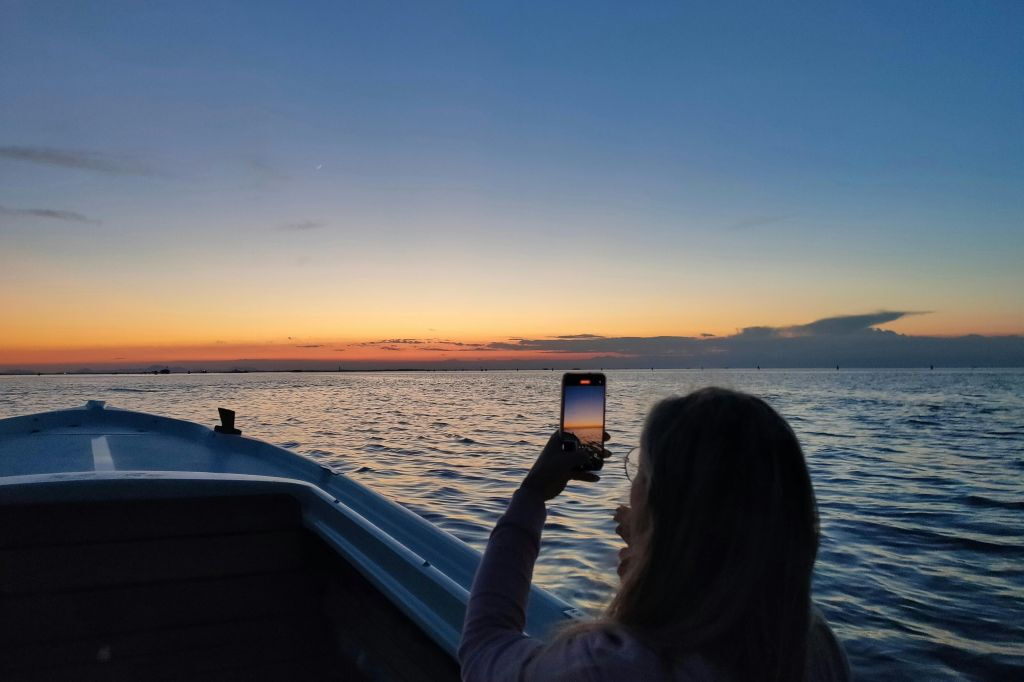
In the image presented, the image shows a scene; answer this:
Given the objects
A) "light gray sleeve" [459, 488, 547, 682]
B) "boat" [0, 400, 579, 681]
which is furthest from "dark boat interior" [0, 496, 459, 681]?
"light gray sleeve" [459, 488, 547, 682]

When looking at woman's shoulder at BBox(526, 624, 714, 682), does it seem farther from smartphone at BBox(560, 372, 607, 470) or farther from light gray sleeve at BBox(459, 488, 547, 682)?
smartphone at BBox(560, 372, 607, 470)

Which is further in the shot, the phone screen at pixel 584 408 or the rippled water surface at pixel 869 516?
the rippled water surface at pixel 869 516

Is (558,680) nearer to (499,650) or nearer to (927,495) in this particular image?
(499,650)

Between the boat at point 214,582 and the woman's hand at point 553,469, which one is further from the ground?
the woman's hand at point 553,469

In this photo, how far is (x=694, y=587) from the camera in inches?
40.5

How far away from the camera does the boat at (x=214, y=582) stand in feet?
9.93

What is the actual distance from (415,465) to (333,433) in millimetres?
7203

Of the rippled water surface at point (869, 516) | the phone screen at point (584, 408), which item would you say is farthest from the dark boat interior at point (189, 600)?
the phone screen at point (584, 408)

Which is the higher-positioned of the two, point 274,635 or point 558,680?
point 558,680

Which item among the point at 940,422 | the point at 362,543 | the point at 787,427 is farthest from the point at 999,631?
the point at 940,422

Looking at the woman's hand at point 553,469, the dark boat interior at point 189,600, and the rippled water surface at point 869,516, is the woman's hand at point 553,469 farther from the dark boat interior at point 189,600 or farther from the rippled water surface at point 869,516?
the dark boat interior at point 189,600

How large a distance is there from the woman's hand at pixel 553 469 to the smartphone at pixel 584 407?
0.23 meters

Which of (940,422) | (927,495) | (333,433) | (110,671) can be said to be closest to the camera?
(110,671)

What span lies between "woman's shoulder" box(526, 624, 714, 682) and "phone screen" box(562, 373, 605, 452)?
0.57 metres
